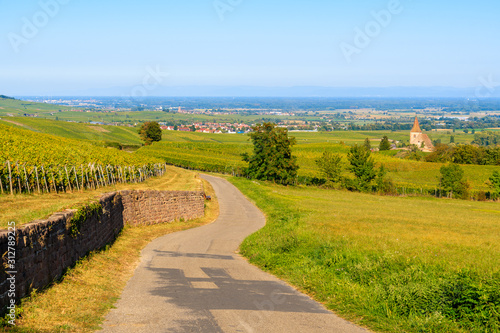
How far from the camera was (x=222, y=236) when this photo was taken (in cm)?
2602

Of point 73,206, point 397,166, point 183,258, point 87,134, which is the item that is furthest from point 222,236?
point 87,134

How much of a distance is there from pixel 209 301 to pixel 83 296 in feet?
9.44

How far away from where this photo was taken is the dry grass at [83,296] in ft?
26.8

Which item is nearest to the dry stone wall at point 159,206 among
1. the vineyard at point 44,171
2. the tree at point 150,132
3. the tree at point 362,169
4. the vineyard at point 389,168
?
the vineyard at point 44,171

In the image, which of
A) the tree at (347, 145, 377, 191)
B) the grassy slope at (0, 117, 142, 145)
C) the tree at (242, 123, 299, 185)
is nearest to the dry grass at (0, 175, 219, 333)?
the tree at (242, 123, 299, 185)

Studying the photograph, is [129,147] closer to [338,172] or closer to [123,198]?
[338,172]

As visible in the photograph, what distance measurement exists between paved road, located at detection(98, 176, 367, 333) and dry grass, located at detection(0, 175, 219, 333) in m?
0.35

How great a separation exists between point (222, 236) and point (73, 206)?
13196 millimetres

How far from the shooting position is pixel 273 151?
7138 centimetres

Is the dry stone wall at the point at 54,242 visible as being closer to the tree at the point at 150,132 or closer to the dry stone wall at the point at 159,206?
the dry stone wall at the point at 159,206

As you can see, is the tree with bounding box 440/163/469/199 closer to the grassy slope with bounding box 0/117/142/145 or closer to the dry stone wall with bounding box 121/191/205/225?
the dry stone wall with bounding box 121/191/205/225

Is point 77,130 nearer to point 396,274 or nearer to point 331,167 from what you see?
point 331,167

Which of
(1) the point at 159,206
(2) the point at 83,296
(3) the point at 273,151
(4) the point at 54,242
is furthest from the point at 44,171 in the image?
(3) the point at 273,151

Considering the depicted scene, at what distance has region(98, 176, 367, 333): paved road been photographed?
29.1 ft
